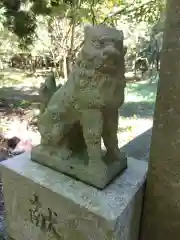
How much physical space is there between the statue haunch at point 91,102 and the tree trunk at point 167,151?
0.45 ft

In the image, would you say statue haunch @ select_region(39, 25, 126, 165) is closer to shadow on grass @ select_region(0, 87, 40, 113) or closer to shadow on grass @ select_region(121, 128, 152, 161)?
shadow on grass @ select_region(121, 128, 152, 161)

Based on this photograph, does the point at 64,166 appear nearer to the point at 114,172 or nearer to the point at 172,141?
the point at 114,172

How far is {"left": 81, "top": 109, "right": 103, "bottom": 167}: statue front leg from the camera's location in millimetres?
912

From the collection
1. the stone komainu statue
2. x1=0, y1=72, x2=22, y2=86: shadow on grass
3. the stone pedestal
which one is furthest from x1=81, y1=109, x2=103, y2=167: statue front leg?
x1=0, y1=72, x2=22, y2=86: shadow on grass

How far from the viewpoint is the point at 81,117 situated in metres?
0.96

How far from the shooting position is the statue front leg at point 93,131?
2.99 ft

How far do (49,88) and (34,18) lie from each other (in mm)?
1221

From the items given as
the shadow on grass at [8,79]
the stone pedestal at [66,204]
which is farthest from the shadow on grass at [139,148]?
the shadow on grass at [8,79]

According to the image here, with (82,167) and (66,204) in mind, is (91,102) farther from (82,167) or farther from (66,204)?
(66,204)

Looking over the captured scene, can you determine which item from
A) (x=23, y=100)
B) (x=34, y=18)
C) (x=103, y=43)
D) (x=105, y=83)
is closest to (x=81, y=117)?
(x=105, y=83)

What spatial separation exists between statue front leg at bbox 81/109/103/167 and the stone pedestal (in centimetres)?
11

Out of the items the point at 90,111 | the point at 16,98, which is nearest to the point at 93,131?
the point at 90,111

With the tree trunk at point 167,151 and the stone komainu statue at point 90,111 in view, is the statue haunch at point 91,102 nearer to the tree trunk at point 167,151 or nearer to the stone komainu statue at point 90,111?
the stone komainu statue at point 90,111

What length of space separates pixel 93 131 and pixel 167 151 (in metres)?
0.24
